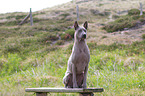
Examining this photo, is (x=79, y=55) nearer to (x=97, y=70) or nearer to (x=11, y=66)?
(x=97, y=70)

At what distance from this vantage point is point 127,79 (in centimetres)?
697

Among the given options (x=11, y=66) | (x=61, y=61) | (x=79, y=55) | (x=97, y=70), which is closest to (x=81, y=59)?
(x=79, y=55)

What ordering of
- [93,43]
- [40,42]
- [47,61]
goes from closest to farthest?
[47,61]
[93,43]
[40,42]

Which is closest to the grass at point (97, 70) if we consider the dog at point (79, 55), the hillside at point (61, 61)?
the hillside at point (61, 61)

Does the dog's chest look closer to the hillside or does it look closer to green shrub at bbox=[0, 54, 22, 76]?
the hillside

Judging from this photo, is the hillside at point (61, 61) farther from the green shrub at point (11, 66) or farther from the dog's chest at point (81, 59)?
the dog's chest at point (81, 59)

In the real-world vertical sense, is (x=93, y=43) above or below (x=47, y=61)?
above

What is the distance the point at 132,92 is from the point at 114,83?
1.11 meters

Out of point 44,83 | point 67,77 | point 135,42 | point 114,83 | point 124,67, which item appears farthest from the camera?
point 135,42

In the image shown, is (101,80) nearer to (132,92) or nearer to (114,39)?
(132,92)

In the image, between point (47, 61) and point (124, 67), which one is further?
point (47, 61)

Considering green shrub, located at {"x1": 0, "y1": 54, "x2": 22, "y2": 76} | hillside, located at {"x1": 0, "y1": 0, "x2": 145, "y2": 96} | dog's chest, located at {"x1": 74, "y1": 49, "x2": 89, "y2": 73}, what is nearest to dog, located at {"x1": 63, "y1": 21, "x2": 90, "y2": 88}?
dog's chest, located at {"x1": 74, "y1": 49, "x2": 89, "y2": 73}

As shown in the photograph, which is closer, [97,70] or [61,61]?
[97,70]

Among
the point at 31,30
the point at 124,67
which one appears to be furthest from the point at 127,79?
the point at 31,30
